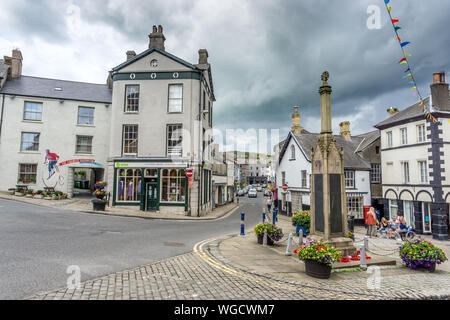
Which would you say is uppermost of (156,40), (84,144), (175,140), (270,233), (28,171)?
(156,40)

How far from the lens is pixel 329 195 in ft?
30.7

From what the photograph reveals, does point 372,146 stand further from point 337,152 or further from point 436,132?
point 337,152

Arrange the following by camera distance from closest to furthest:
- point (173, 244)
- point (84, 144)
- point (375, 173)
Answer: point (173, 244) → point (375, 173) → point (84, 144)

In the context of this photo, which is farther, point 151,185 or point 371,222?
point 151,185

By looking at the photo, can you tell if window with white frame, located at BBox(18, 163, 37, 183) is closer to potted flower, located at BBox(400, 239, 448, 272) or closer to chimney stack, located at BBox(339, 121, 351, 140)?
Result: potted flower, located at BBox(400, 239, 448, 272)

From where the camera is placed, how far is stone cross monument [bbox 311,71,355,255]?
931 centimetres

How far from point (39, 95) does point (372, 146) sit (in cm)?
3228

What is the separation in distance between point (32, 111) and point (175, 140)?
14856 millimetres

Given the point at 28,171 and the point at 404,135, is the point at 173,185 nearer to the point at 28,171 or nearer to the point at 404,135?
the point at 28,171

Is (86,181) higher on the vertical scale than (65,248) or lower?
higher

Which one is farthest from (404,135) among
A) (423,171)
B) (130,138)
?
(130,138)

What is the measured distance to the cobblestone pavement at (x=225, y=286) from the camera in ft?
17.5
